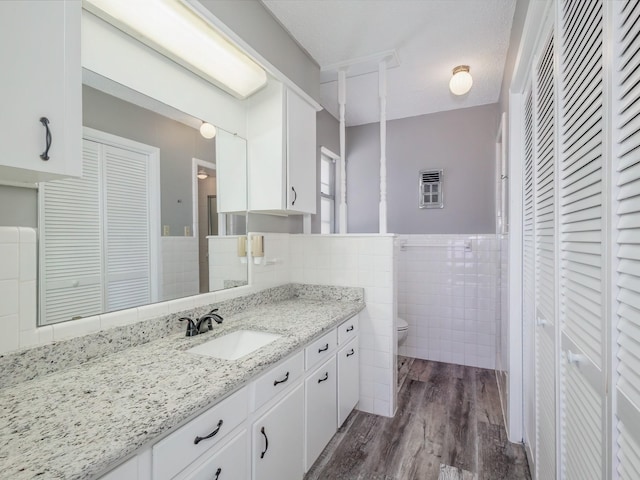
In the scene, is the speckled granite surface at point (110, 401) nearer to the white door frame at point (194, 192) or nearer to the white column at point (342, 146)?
the white door frame at point (194, 192)

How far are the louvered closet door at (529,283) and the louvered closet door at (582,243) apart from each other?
2.11ft

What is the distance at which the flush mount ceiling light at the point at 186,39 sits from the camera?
4.35 feet

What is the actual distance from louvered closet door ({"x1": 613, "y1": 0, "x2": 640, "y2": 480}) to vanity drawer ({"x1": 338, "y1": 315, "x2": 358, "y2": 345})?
141 cm

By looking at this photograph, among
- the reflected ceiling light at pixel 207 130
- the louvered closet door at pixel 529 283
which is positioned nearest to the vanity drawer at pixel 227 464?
the louvered closet door at pixel 529 283

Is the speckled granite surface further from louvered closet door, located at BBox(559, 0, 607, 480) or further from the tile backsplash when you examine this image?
louvered closet door, located at BBox(559, 0, 607, 480)

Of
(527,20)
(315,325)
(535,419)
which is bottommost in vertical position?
(535,419)

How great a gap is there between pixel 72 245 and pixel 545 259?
6.34ft

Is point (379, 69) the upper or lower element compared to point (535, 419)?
upper

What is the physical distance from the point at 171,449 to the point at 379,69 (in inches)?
103

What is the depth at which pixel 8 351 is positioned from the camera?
0.96 metres

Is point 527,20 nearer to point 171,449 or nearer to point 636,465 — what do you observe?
point 636,465

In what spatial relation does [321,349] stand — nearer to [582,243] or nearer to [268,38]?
[582,243]

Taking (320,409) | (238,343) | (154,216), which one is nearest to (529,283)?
(320,409)

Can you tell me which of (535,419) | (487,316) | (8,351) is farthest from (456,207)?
(8,351)
